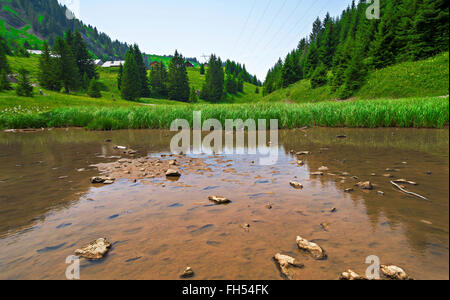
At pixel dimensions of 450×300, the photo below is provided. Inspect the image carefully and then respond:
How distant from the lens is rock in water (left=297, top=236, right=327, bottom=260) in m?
2.10

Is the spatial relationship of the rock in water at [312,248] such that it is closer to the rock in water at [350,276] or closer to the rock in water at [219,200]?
the rock in water at [350,276]

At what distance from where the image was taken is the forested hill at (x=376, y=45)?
1660mm

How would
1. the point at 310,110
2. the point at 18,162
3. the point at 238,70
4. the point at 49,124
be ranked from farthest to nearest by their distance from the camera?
1. the point at 238,70
2. the point at 49,124
3. the point at 310,110
4. the point at 18,162

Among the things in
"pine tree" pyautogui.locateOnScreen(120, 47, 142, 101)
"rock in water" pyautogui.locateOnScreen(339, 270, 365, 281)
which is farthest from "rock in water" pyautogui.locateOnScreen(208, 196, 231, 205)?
"pine tree" pyautogui.locateOnScreen(120, 47, 142, 101)

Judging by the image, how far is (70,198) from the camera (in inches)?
153

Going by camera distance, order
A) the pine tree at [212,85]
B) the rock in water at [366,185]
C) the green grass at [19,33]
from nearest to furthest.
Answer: the rock in water at [366,185] → the pine tree at [212,85] → the green grass at [19,33]

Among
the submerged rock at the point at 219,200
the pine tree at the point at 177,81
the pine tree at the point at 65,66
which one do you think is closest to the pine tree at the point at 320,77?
the pine tree at the point at 177,81

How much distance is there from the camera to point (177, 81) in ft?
291

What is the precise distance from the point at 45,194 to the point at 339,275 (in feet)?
16.3

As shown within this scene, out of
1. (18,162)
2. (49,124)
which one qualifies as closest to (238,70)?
(49,124)

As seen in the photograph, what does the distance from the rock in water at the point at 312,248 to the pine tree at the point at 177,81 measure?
92.2m

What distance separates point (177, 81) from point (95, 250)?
306ft

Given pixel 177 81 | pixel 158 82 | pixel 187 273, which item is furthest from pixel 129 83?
pixel 187 273

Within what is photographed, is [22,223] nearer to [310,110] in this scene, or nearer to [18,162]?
[18,162]
